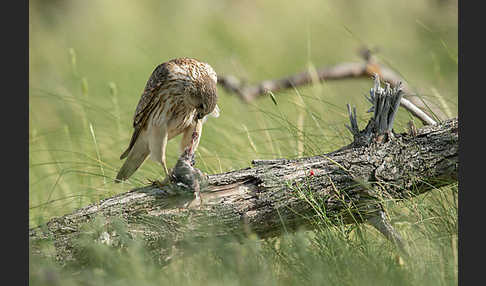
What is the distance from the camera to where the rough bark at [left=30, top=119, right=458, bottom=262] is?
10.6 ft

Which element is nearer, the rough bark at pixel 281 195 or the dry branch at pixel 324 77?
the rough bark at pixel 281 195

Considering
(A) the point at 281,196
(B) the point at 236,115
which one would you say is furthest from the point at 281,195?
(B) the point at 236,115

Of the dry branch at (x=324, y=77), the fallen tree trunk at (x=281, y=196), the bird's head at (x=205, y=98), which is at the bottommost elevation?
the fallen tree trunk at (x=281, y=196)

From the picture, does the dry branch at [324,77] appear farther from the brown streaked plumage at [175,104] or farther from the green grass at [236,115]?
the brown streaked plumage at [175,104]

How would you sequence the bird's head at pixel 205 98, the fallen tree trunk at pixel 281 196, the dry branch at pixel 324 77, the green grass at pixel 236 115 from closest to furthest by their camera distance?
1. the green grass at pixel 236 115
2. the fallen tree trunk at pixel 281 196
3. the bird's head at pixel 205 98
4. the dry branch at pixel 324 77

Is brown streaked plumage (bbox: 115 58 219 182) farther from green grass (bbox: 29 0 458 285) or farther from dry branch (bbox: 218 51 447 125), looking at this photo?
dry branch (bbox: 218 51 447 125)

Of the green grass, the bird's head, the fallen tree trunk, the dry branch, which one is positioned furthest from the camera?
the dry branch

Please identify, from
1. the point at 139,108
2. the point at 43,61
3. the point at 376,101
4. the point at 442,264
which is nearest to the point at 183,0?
the point at 43,61

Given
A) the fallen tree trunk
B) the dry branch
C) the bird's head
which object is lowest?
the fallen tree trunk

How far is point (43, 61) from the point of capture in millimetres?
10312

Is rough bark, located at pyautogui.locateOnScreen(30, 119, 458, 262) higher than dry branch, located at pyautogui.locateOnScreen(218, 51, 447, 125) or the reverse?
the reverse

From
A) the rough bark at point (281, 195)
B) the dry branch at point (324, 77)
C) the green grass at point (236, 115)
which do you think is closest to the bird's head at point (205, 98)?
the green grass at point (236, 115)

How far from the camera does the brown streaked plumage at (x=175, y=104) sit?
4180 millimetres

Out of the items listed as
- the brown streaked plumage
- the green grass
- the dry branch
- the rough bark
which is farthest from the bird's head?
the dry branch
